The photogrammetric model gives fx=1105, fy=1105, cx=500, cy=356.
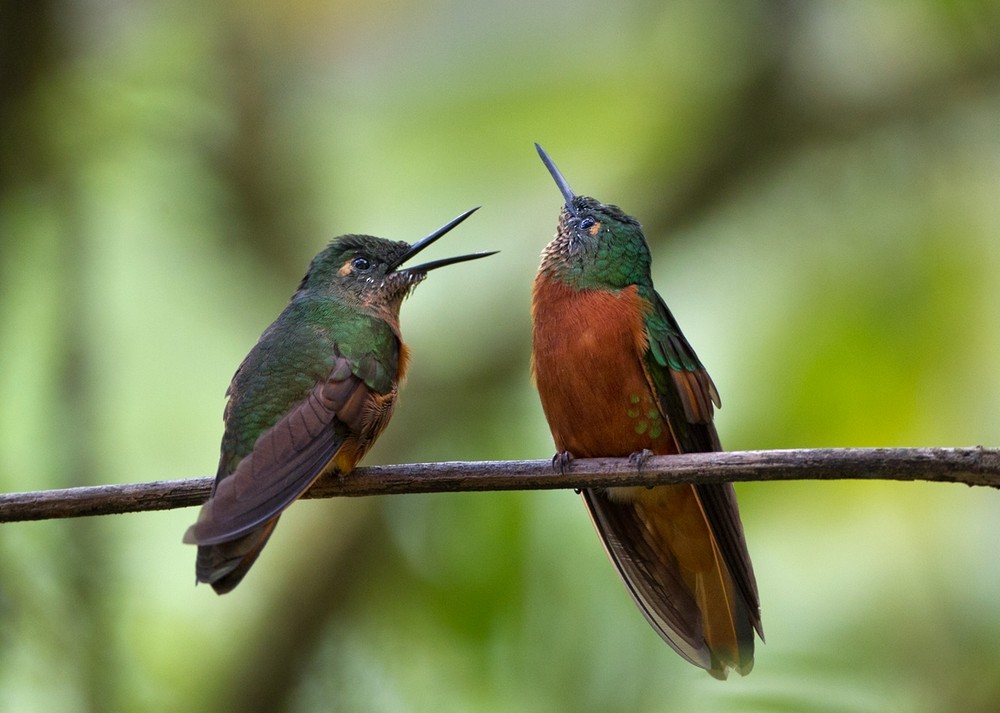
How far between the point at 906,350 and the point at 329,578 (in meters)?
3.10

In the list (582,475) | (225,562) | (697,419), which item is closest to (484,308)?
(697,419)

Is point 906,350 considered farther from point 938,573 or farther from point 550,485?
point 550,485

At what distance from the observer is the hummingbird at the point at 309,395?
277 cm

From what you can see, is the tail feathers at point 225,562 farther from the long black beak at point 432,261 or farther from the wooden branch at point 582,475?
the long black beak at point 432,261

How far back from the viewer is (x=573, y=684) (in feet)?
17.1

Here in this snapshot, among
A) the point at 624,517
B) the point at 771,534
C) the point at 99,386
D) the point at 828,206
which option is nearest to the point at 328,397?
the point at 624,517

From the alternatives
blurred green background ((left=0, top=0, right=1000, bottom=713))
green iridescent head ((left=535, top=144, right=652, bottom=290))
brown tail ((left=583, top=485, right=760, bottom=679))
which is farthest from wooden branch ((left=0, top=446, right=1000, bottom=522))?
blurred green background ((left=0, top=0, right=1000, bottom=713))

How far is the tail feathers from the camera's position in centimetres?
271

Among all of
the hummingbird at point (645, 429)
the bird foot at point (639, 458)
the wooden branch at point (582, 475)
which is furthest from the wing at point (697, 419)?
the wooden branch at point (582, 475)

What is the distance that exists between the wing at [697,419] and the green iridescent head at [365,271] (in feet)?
2.97

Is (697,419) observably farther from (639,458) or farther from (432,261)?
(432,261)

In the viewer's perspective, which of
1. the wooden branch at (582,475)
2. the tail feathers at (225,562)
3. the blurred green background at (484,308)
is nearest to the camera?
the wooden branch at (582,475)

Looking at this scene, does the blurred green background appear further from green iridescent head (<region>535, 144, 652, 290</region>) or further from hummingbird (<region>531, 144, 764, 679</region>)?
green iridescent head (<region>535, 144, 652, 290</region>)

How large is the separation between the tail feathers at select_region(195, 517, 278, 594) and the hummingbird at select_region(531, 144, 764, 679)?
1.15 meters
